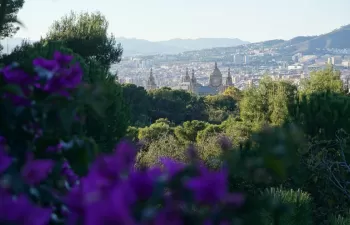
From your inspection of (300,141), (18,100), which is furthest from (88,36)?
(300,141)

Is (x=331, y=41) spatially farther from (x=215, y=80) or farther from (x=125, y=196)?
(x=125, y=196)

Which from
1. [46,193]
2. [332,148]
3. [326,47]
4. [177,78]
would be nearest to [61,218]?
[46,193]

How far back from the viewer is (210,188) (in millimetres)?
644

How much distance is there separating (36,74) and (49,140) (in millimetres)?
164

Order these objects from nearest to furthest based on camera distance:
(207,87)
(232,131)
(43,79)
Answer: (43,79) → (232,131) → (207,87)

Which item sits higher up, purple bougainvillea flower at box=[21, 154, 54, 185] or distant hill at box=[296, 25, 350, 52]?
purple bougainvillea flower at box=[21, 154, 54, 185]

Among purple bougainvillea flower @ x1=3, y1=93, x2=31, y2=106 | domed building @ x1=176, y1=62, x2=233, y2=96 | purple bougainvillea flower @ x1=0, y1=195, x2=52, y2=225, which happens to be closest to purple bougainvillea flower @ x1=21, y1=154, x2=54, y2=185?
purple bougainvillea flower @ x1=0, y1=195, x2=52, y2=225

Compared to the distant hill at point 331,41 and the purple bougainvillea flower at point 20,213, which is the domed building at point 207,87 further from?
the purple bougainvillea flower at point 20,213

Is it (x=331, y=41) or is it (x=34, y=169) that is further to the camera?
(x=331, y=41)

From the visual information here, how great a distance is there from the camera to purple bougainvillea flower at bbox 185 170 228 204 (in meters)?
0.64

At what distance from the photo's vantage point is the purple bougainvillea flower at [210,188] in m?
0.64

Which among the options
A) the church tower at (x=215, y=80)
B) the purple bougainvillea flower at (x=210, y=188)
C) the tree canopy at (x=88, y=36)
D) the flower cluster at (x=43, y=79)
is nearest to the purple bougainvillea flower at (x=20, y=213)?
the purple bougainvillea flower at (x=210, y=188)

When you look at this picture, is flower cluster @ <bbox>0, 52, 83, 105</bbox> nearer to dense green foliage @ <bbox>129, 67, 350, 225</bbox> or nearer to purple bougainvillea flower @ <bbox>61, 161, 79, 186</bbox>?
purple bougainvillea flower @ <bbox>61, 161, 79, 186</bbox>

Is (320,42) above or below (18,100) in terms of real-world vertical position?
below
